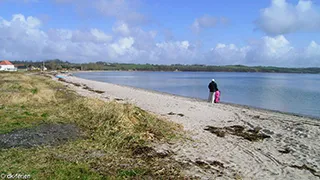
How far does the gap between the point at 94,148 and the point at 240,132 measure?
6.46 m

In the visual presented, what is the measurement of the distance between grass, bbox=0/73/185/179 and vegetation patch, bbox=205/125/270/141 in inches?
65.5

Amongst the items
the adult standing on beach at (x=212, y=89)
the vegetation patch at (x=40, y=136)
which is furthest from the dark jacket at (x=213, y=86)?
the vegetation patch at (x=40, y=136)

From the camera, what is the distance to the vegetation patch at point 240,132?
10336mm

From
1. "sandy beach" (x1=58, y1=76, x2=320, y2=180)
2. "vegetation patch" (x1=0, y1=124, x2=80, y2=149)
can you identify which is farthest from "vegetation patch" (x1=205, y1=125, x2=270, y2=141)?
"vegetation patch" (x1=0, y1=124, x2=80, y2=149)

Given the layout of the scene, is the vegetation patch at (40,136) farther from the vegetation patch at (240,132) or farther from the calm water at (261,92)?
the calm water at (261,92)

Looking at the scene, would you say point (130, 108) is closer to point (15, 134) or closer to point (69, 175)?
point (15, 134)

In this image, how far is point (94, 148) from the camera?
759 cm

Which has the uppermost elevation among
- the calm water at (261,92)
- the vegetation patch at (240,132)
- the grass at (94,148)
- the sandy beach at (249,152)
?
the grass at (94,148)

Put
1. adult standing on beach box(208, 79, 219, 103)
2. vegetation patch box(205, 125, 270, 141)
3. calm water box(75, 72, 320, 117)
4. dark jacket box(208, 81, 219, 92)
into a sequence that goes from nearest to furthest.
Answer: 1. vegetation patch box(205, 125, 270, 141)
2. dark jacket box(208, 81, 219, 92)
3. adult standing on beach box(208, 79, 219, 103)
4. calm water box(75, 72, 320, 117)

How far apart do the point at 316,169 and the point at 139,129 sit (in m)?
5.75

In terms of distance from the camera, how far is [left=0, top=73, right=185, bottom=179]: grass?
575 centimetres

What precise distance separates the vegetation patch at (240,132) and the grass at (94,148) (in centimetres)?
166

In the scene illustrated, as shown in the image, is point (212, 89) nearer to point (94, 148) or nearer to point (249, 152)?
point (249, 152)

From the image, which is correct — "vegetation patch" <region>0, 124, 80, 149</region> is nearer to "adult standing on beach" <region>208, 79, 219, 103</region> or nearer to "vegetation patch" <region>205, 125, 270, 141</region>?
"vegetation patch" <region>205, 125, 270, 141</region>
